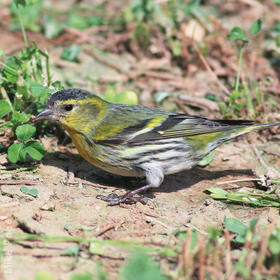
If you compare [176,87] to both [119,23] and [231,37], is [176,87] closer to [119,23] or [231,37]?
[231,37]

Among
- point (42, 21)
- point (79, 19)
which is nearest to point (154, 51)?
point (79, 19)

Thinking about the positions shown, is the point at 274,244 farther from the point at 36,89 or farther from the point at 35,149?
the point at 36,89

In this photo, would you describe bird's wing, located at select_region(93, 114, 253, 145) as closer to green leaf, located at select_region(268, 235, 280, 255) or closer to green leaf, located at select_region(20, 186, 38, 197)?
green leaf, located at select_region(20, 186, 38, 197)

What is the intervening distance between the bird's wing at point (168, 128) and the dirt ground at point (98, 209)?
1.88ft

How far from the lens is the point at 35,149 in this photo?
4.61m

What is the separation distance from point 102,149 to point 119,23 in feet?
12.8

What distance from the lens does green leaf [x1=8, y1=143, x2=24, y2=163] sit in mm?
4486

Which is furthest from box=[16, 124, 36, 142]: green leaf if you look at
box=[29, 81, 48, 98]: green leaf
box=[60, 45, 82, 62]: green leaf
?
box=[60, 45, 82, 62]: green leaf

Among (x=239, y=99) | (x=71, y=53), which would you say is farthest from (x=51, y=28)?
(x=239, y=99)

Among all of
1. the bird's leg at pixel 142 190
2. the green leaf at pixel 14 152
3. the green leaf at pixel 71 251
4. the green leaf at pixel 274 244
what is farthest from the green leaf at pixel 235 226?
the green leaf at pixel 14 152

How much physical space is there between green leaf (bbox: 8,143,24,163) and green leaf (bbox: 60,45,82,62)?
8.90 feet

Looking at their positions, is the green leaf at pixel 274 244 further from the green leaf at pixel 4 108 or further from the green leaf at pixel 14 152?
the green leaf at pixel 4 108

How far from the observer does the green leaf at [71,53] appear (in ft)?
22.7

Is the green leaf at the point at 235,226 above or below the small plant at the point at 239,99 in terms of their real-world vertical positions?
below
